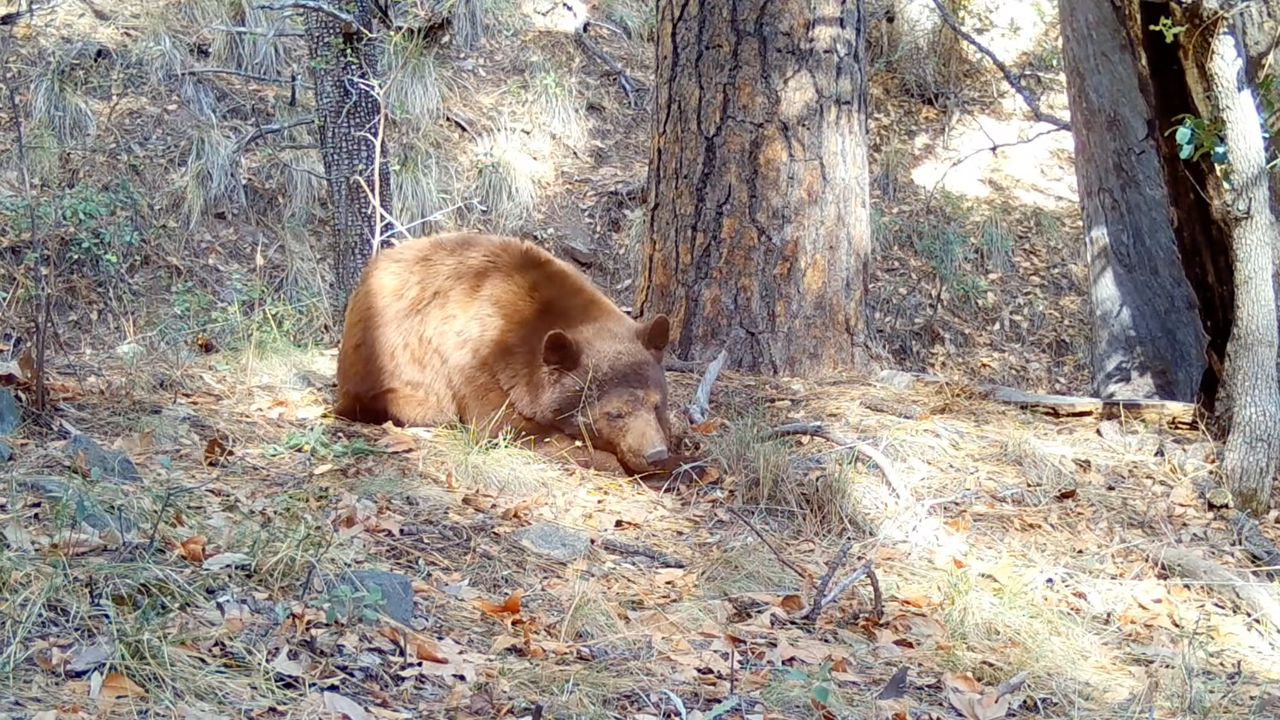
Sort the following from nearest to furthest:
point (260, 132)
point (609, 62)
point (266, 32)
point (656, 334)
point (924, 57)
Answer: point (656, 334)
point (260, 132)
point (266, 32)
point (609, 62)
point (924, 57)

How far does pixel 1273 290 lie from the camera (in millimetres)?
5953

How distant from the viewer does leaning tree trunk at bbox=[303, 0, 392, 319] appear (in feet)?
26.5

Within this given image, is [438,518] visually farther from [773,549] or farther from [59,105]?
[59,105]

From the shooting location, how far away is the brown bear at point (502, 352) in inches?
250

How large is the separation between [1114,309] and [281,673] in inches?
241

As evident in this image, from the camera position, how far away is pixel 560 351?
6348 mm

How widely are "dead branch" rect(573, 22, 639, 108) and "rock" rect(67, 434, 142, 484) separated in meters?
7.64

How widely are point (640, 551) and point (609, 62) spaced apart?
25.5 ft

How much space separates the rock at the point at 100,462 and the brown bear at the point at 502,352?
64.8 inches

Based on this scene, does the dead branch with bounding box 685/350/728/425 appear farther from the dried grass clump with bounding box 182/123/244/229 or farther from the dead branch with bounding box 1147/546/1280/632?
the dried grass clump with bounding box 182/123/244/229

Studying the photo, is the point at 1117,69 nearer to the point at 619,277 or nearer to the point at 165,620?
the point at 619,277

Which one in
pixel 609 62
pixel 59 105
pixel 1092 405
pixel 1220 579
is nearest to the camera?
pixel 1220 579

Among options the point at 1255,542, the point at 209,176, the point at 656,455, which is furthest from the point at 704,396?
the point at 209,176

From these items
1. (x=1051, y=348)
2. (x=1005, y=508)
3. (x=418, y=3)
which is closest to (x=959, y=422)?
(x=1005, y=508)
